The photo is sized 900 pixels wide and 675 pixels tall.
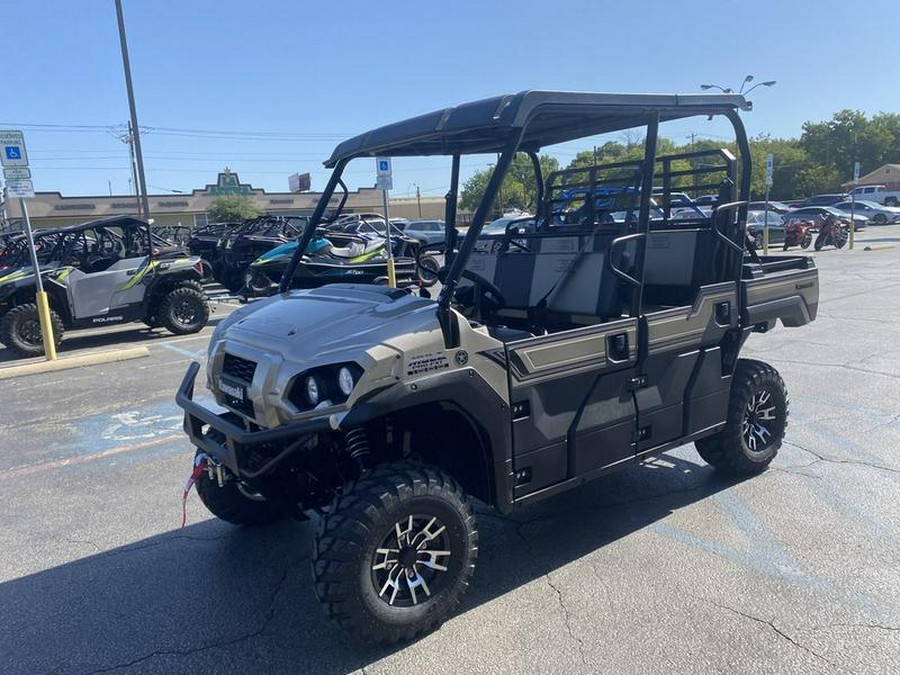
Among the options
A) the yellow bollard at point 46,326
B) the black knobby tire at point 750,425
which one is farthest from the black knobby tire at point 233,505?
the yellow bollard at point 46,326

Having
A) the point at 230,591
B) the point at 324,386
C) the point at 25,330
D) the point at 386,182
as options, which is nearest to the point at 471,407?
the point at 324,386

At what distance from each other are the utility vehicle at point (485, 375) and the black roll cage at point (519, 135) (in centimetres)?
1

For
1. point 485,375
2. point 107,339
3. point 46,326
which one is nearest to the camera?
point 485,375

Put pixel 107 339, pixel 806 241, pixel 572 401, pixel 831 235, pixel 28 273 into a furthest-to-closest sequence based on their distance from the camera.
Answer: pixel 806 241
pixel 831 235
pixel 107 339
pixel 28 273
pixel 572 401

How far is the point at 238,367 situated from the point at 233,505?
112 cm

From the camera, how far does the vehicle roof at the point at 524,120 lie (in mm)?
2912

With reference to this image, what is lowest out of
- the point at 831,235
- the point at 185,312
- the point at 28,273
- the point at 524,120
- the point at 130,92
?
the point at 831,235

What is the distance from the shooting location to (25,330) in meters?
9.63

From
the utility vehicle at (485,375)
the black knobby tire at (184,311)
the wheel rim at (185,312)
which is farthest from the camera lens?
the wheel rim at (185,312)

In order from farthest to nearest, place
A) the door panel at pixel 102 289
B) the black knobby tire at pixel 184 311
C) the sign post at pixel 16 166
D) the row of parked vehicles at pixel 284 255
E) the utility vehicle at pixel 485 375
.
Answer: the row of parked vehicles at pixel 284 255 < the black knobby tire at pixel 184 311 < the door panel at pixel 102 289 < the sign post at pixel 16 166 < the utility vehicle at pixel 485 375

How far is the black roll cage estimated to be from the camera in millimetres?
2898

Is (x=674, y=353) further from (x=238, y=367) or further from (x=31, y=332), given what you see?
(x=31, y=332)

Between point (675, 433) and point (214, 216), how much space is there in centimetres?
5821

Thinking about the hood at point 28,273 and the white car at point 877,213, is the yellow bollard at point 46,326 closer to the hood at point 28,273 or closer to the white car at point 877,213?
the hood at point 28,273
